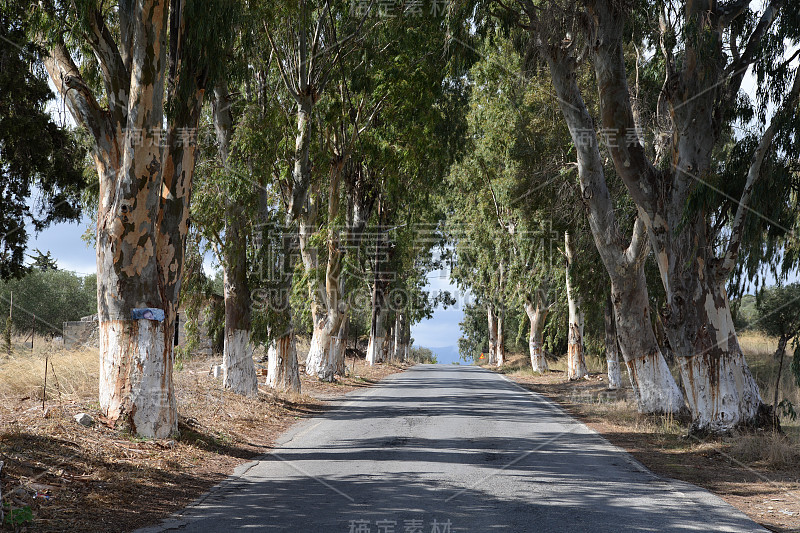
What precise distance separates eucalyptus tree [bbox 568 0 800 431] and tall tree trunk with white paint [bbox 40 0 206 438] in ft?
27.9

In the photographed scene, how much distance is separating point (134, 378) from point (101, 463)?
6.06 ft

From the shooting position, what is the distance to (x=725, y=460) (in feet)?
35.3

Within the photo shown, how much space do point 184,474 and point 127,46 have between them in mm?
6440

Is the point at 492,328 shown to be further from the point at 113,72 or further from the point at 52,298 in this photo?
the point at 113,72

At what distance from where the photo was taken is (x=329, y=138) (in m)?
23.7

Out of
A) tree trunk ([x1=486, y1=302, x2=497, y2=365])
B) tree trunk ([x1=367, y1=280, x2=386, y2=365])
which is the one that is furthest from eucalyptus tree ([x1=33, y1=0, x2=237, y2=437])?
tree trunk ([x1=486, y1=302, x2=497, y2=365])

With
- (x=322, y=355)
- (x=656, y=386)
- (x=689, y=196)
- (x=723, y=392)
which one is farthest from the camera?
(x=322, y=355)

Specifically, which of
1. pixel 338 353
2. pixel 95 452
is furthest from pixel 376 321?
pixel 95 452

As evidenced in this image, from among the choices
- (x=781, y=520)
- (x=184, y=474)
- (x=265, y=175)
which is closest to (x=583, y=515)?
(x=781, y=520)

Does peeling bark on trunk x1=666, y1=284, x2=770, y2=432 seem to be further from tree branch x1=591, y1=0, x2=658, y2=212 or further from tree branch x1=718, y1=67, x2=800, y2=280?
tree branch x1=591, y1=0, x2=658, y2=212

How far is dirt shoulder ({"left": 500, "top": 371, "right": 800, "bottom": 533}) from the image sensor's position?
7887mm

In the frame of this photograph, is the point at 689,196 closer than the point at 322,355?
Yes

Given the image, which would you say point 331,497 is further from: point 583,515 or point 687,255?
point 687,255

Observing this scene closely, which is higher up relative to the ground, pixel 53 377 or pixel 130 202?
pixel 130 202
